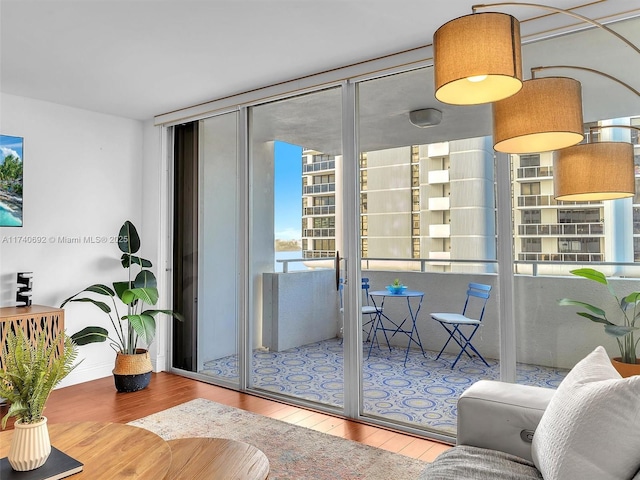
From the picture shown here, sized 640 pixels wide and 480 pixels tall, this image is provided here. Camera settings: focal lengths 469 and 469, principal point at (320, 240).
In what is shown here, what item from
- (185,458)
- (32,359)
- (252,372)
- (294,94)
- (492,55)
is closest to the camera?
(492,55)

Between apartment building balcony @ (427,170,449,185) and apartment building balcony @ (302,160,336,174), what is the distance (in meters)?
0.77

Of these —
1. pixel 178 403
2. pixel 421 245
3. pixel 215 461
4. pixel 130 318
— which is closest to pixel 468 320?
pixel 421 245

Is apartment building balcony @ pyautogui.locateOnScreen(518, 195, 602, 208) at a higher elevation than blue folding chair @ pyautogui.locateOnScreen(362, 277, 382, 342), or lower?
higher

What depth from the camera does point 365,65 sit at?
3379mm

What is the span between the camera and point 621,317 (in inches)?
99.7

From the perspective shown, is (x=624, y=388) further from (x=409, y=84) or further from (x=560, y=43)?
(x=409, y=84)

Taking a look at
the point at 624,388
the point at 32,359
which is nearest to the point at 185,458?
the point at 32,359

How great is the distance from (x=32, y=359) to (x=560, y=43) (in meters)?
3.08

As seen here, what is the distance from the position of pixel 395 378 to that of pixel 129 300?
2332 millimetres

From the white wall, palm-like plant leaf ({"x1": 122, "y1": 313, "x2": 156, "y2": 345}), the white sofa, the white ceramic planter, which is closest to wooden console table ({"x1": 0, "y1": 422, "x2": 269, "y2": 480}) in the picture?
the white ceramic planter

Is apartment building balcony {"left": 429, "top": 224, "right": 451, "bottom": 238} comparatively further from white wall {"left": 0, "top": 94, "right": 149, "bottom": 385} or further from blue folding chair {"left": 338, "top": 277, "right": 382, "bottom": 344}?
white wall {"left": 0, "top": 94, "right": 149, "bottom": 385}

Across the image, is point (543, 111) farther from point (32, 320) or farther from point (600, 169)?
point (32, 320)

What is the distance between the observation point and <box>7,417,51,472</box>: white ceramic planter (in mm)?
1653

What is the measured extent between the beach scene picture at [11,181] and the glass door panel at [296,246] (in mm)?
1988
